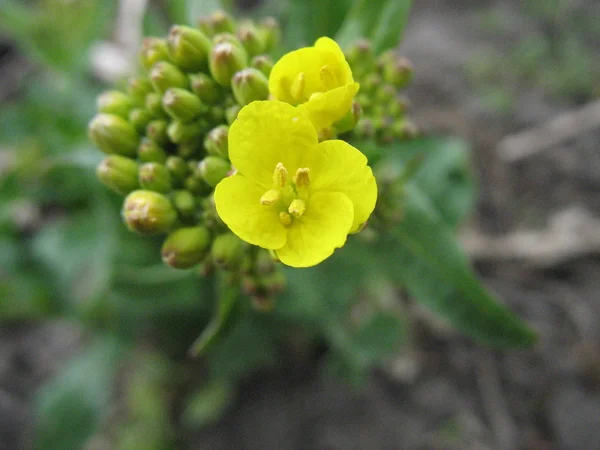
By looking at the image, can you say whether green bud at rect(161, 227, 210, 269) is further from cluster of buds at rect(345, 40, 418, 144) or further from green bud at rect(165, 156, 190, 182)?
cluster of buds at rect(345, 40, 418, 144)

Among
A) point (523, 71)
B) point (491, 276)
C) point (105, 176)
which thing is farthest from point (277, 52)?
point (523, 71)

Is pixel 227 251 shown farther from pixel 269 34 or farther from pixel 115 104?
pixel 269 34

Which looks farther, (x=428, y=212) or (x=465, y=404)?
(x=465, y=404)

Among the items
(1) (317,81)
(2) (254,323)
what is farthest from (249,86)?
(2) (254,323)

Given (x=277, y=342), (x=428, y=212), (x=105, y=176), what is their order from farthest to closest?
(x=277, y=342) → (x=428, y=212) → (x=105, y=176)

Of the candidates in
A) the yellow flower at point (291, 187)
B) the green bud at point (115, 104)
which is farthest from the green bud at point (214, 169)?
the green bud at point (115, 104)

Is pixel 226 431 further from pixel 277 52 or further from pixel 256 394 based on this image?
pixel 277 52

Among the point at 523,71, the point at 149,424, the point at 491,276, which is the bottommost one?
the point at 149,424
